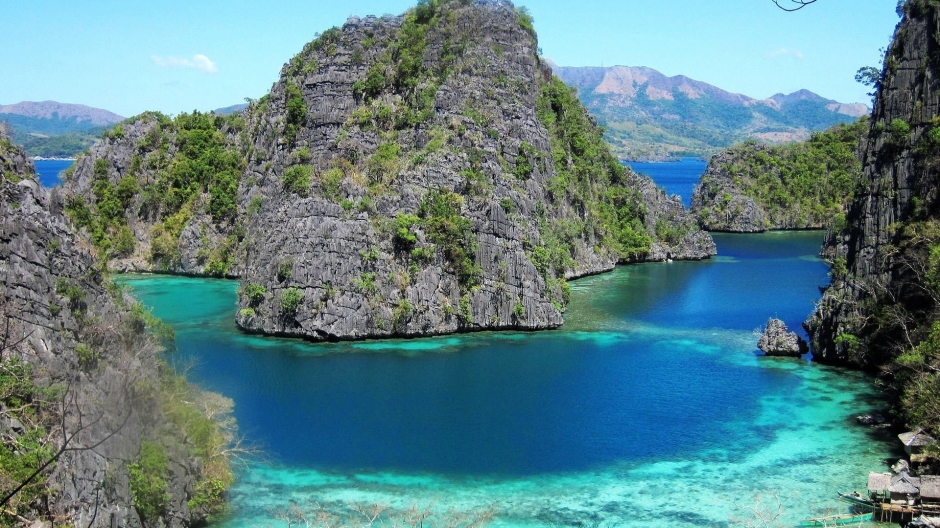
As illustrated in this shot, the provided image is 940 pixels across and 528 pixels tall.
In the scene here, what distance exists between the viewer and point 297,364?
53000mm

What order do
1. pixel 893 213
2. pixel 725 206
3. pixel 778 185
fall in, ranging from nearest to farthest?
pixel 893 213 → pixel 725 206 → pixel 778 185

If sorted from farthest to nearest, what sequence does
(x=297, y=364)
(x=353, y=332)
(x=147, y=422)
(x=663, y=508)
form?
1. (x=353, y=332)
2. (x=297, y=364)
3. (x=663, y=508)
4. (x=147, y=422)

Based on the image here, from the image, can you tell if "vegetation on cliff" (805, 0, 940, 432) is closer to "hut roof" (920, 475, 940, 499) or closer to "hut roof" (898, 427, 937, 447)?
"hut roof" (898, 427, 937, 447)

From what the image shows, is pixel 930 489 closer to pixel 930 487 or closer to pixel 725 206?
pixel 930 487

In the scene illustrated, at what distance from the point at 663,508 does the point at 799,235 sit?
104m

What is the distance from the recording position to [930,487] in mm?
31812

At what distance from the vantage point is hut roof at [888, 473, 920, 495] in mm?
32031

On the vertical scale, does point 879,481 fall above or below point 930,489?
below

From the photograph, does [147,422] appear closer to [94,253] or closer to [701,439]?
[94,253]

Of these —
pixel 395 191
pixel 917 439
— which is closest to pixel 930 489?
pixel 917 439

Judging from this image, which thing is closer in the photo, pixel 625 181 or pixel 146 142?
pixel 146 142

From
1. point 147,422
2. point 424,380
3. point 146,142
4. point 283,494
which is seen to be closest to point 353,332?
point 424,380

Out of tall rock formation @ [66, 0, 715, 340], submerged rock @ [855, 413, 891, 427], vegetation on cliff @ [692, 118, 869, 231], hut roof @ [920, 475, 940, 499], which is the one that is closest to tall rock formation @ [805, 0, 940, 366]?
submerged rock @ [855, 413, 891, 427]

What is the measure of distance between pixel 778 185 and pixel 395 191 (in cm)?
9256
